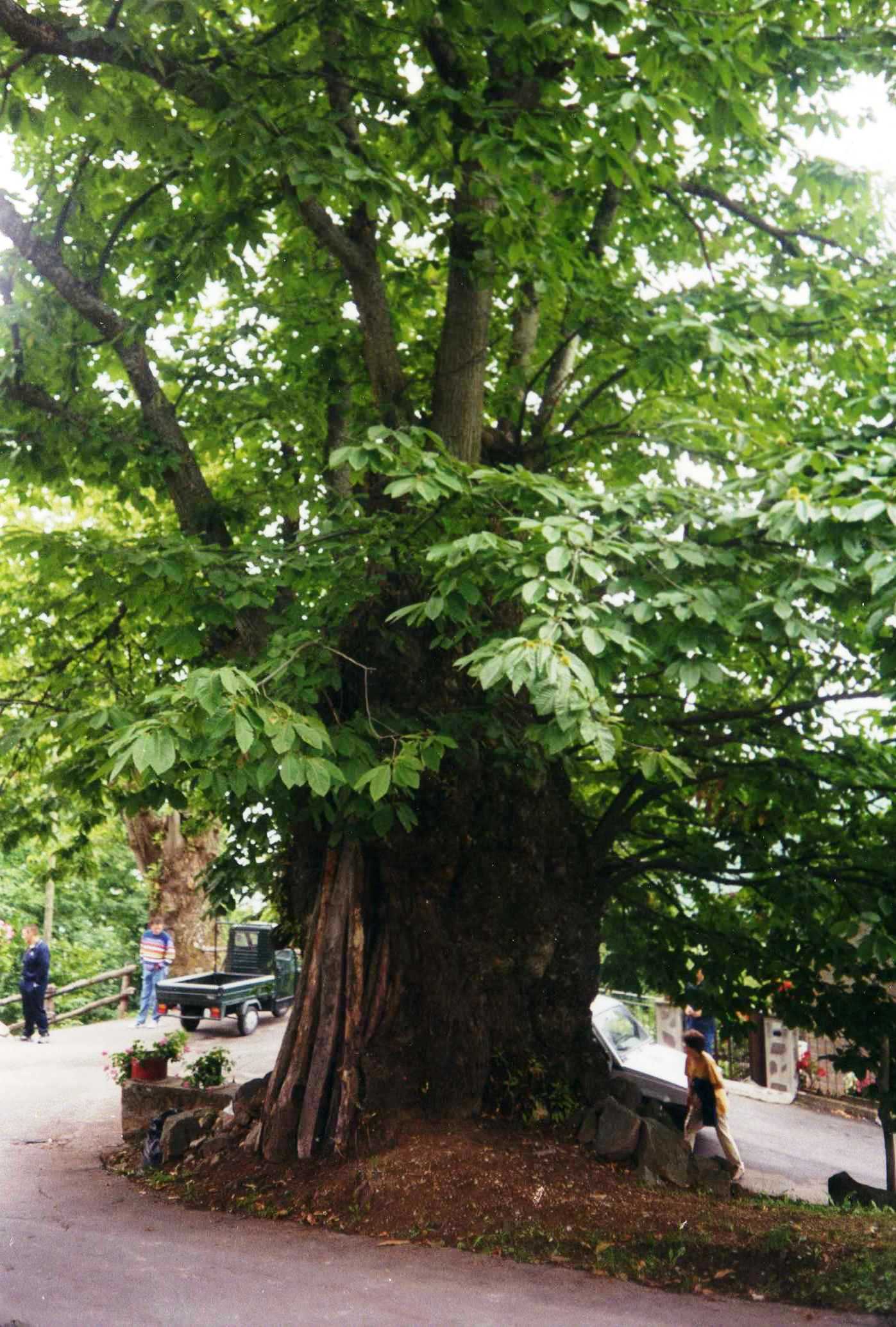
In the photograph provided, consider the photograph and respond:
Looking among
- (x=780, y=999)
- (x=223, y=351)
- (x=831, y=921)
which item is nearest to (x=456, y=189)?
(x=223, y=351)

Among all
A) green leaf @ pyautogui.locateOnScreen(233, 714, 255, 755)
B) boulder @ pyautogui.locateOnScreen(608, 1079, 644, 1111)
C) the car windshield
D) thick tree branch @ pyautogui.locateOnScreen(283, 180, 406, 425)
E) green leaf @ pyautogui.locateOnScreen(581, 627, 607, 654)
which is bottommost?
boulder @ pyautogui.locateOnScreen(608, 1079, 644, 1111)

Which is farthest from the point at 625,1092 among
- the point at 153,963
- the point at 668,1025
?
the point at 153,963

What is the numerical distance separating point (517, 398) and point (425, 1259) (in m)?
7.30

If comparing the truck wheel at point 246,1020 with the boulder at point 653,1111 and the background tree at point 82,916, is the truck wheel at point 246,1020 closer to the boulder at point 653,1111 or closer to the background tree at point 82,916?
the background tree at point 82,916

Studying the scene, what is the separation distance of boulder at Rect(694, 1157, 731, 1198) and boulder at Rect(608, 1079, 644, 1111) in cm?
90

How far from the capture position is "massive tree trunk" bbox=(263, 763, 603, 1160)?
32.0ft

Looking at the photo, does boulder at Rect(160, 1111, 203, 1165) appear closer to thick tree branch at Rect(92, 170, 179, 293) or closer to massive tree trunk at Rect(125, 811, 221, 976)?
thick tree branch at Rect(92, 170, 179, 293)

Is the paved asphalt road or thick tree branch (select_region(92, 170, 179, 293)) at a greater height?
thick tree branch (select_region(92, 170, 179, 293))

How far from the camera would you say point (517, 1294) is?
23.3 feet

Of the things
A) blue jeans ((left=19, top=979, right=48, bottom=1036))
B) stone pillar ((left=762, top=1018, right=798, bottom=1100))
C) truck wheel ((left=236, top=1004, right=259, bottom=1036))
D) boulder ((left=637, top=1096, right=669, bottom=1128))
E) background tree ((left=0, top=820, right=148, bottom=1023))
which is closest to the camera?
boulder ((left=637, top=1096, right=669, bottom=1128))

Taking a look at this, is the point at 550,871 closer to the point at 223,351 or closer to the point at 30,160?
the point at 223,351

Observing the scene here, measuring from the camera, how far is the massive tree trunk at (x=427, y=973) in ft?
32.0

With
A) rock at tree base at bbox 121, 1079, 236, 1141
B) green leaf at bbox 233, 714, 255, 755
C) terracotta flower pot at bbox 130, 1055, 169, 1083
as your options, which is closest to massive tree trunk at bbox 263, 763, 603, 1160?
rock at tree base at bbox 121, 1079, 236, 1141

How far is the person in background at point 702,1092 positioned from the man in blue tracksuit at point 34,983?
35.0 feet
